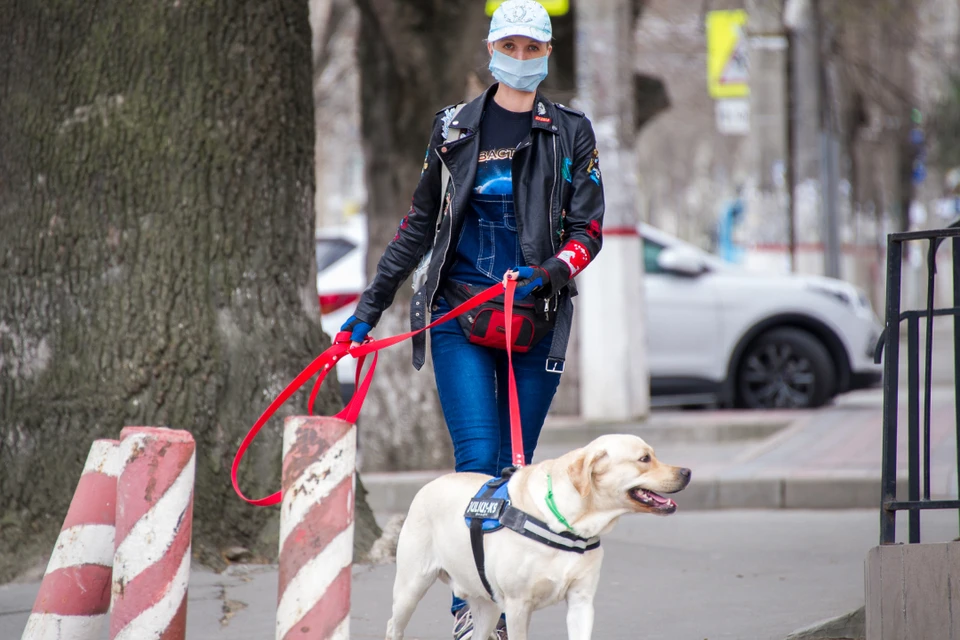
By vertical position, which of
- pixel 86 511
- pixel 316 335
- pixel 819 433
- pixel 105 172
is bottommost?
pixel 819 433

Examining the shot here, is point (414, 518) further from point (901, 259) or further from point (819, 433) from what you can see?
point (819, 433)

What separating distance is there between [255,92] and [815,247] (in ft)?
52.3

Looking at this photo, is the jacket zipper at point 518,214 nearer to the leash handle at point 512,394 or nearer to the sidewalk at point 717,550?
the leash handle at point 512,394

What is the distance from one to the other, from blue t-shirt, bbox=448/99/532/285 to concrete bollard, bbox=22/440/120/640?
3.94 feet

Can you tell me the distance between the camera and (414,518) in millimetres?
4004

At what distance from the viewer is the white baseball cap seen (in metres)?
4.23

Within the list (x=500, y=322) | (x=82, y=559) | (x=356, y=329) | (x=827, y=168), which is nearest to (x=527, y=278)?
(x=500, y=322)

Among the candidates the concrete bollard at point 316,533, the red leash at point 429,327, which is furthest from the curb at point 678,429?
the concrete bollard at point 316,533

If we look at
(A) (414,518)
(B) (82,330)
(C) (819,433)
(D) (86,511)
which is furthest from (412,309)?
(C) (819,433)

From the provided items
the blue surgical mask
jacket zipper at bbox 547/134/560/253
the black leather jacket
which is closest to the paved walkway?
the black leather jacket

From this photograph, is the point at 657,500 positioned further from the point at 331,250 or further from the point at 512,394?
the point at 331,250

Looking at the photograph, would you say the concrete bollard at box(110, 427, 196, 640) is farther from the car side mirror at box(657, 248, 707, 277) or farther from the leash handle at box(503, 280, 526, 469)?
the car side mirror at box(657, 248, 707, 277)

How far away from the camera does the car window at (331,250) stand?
12.0 metres

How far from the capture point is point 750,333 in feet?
40.8
